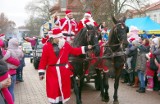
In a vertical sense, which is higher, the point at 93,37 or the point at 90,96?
the point at 93,37

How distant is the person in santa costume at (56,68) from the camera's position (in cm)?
632

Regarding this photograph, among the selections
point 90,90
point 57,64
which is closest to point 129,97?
point 90,90

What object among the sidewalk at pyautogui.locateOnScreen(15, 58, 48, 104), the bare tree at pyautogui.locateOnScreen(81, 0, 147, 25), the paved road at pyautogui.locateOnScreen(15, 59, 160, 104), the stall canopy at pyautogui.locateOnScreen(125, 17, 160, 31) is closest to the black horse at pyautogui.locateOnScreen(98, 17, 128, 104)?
the paved road at pyautogui.locateOnScreen(15, 59, 160, 104)

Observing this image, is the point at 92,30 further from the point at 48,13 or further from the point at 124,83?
the point at 48,13

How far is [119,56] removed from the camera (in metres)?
8.43

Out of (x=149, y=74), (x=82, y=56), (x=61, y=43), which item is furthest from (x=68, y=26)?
(x=61, y=43)

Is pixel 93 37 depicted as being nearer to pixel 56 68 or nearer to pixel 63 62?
pixel 63 62

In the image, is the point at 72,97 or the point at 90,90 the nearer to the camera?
the point at 72,97

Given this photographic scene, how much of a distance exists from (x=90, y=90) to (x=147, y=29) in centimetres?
672

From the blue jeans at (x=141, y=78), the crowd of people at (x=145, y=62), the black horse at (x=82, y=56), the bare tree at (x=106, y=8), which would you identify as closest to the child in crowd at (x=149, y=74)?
the crowd of people at (x=145, y=62)

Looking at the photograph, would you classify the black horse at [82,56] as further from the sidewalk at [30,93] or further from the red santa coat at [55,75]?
the sidewalk at [30,93]

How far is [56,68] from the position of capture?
6.32 metres

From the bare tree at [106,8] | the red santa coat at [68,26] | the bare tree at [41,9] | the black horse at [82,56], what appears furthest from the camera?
the bare tree at [41,9]

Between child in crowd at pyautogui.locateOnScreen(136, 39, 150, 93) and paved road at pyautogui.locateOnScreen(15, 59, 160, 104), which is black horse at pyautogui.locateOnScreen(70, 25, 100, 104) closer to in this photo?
paved road at pyautogui.locateOnScreen(15, 59, 160, 104)
